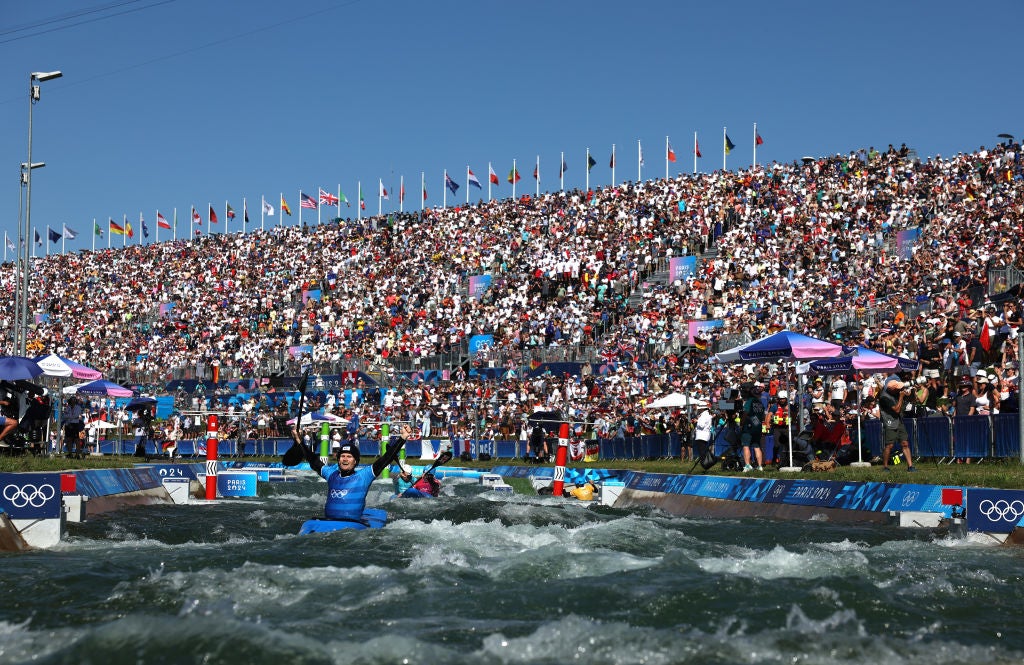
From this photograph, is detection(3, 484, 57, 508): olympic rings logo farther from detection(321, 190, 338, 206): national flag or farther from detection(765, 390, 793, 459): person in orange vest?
detection(321, 190, 338, 206): national flag

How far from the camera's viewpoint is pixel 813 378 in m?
32.0

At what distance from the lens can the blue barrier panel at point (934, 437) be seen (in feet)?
71.8

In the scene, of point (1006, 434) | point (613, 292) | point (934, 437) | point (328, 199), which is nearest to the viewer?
point (1006, 434)

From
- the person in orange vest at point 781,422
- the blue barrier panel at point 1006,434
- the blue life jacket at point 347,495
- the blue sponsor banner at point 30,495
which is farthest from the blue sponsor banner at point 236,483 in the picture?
the blue barrier panel at point 1006,434

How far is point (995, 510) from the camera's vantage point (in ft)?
46.1

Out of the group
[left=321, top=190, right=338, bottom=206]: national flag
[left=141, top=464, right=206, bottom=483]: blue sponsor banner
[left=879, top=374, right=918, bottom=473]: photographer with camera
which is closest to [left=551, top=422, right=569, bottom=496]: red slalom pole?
[left=879, top=374, right=918, bottom=473]: photographer with camera

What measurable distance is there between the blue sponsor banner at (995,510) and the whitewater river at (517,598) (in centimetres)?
46

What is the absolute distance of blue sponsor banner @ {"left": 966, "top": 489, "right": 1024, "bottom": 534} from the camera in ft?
45.4

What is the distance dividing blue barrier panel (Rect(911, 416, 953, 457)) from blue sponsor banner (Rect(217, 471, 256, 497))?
578 inches

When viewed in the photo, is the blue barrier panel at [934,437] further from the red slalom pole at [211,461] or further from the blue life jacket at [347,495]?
the red slalom pole at [211,461]

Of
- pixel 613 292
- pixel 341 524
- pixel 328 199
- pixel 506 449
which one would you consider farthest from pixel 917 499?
pixel 328 199

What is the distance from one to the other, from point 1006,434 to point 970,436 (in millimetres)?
832

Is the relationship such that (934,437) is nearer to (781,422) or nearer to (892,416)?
(892,416)

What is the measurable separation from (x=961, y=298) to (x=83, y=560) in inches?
909
